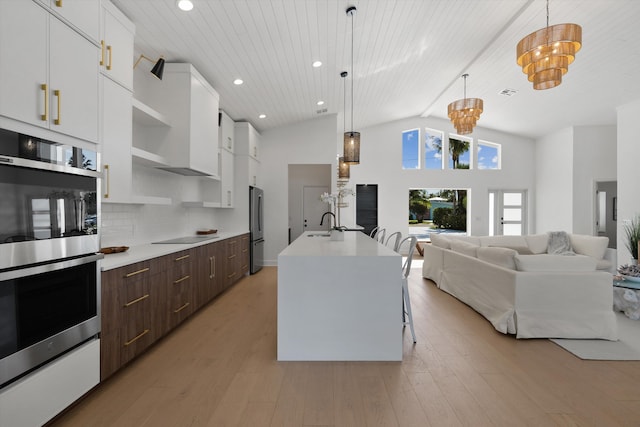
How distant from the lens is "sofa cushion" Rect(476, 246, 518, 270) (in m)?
3.23

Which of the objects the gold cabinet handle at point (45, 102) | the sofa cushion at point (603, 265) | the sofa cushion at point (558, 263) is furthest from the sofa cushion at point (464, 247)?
the gold cabinet handle at point (45, 102)

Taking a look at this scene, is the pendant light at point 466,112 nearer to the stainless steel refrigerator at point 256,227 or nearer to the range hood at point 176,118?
the stainless steel refrigerator at point 256,227

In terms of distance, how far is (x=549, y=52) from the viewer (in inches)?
111

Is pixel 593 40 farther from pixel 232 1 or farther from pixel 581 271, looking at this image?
pixel 232 1

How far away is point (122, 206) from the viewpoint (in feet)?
10.2

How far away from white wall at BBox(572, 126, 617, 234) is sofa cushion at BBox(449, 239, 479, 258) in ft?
15.0

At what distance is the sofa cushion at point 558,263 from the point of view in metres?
3.01

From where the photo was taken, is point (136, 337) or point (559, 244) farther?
point (559, 244)

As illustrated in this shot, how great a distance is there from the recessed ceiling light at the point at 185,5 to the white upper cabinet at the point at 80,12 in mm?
720

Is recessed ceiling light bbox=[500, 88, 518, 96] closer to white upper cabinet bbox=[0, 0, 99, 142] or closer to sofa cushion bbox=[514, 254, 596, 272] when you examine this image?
sofa cushion bbox=[514, 254, 596, 272]

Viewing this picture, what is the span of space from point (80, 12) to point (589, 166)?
924 centimetres

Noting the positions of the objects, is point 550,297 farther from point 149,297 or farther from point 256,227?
point 256,227

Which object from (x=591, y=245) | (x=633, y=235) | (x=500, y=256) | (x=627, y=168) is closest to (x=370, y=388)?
(x=500, y=256)

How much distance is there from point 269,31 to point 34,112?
2481 mm
